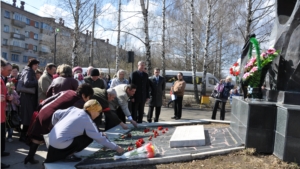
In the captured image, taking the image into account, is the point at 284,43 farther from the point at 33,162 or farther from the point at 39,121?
the point at 33,162

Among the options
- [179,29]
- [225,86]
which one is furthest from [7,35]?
[225,86]

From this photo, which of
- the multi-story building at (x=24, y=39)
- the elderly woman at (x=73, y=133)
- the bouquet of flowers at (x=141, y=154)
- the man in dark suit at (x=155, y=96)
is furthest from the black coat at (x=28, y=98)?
the multi-story building at (x=24, y=39)

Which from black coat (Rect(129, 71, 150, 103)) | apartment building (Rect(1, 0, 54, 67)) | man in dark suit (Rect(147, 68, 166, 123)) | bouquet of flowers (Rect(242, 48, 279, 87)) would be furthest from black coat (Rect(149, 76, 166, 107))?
apartment building (Rect(1, 0, 54, 67))

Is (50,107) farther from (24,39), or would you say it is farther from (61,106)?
(24,39)

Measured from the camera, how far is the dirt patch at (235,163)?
141 inches

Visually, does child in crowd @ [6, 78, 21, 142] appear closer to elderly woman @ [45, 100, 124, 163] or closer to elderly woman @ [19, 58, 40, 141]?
elderly woman @ [19, 58, 40, 141]

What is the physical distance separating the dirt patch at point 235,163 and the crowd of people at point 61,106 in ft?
2.73

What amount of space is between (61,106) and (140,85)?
3715mm

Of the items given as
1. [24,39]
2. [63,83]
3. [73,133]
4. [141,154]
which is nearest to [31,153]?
[73,133]

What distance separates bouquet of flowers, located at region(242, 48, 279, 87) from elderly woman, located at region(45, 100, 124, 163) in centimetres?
250

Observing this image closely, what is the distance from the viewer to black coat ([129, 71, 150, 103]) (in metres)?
7.56

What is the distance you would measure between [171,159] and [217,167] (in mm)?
600

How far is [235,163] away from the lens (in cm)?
369

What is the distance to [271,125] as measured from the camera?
4062 mm
